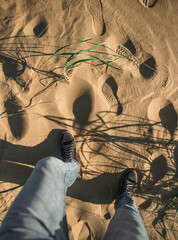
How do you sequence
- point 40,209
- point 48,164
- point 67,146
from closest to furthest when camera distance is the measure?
point 40,209 → point 48,164 → point 67,146

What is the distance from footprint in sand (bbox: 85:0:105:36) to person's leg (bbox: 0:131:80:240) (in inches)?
53.0

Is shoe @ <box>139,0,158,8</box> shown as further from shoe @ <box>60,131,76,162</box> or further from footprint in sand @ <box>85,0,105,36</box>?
shoe @ <box>60,131,76,162</box>

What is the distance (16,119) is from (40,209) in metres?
0.93

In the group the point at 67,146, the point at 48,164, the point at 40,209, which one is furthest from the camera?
the point at 67,146

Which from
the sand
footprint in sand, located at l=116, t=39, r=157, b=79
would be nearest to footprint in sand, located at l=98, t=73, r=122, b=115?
the sand

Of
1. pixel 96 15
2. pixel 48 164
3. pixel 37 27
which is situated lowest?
pixel 48 164

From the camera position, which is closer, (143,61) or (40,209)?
(40,209)

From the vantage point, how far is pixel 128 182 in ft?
4.83

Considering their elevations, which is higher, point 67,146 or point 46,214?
point 67,146

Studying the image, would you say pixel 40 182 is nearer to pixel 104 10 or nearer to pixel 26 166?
pixel 26 166

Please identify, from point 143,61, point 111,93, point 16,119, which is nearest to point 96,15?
point 143,61

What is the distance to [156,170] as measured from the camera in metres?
1.54

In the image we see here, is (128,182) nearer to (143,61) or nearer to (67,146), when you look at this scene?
(67,146)

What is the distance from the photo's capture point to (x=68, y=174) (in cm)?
125
